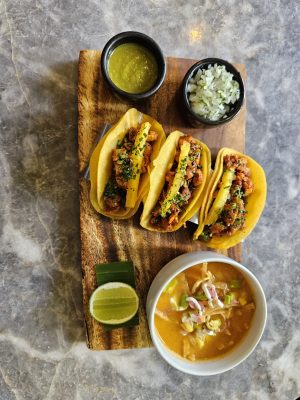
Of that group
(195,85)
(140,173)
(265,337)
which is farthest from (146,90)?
(265,337)

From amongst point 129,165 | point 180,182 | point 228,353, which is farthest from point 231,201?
point 228,353

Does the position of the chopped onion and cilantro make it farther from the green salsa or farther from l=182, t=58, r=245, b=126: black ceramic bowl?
the green salsa

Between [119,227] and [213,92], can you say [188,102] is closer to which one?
[213,92]

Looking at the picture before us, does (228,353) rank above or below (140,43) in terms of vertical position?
below

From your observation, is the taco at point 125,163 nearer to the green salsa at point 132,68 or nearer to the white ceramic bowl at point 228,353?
the green salsa at point 132,68

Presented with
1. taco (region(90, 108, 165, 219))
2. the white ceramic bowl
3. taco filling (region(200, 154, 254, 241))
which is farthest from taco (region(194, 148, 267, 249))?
taco (region(90, 108, 165, 219))
